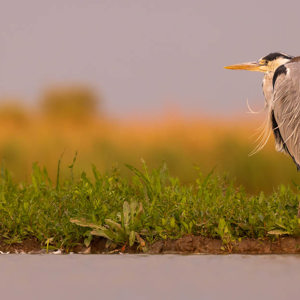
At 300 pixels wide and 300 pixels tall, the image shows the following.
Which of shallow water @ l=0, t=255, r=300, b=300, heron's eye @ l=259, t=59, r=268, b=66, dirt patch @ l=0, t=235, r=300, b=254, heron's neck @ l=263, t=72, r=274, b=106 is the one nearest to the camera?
shallow water @ l=0, t=255, r=300, b=300

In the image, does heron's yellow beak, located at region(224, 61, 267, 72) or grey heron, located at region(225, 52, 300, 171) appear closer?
grey heron, located at region(225, 52, 300, 171)

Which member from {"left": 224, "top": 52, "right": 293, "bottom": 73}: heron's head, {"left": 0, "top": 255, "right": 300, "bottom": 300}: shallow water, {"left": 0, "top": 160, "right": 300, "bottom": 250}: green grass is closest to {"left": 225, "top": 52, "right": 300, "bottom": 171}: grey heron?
{"left": 224, "top": 52, "right": 293, "bottom": 73}: heron's head

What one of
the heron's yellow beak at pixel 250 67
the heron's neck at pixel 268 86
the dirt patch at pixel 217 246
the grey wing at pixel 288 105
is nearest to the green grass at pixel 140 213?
the dirt patch at pixel 217 246

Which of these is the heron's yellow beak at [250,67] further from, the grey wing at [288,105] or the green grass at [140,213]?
the green grass at [140,213]

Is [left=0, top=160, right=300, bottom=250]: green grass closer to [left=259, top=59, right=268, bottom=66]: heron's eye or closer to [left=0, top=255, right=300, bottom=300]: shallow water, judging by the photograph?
[left=0, top=255, right=300, bottom=300]: shallow water

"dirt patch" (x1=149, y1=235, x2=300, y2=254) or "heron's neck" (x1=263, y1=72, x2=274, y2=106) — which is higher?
"heron's neck" (x1=263, y1=72, x2=274, y2=106)

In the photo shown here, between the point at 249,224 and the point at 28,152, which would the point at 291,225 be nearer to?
the point at 249,224

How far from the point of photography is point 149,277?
550 centimetres

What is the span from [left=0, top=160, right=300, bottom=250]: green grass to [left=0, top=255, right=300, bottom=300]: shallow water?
369 mm

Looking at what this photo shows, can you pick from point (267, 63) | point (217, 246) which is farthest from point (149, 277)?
point (267, 63)

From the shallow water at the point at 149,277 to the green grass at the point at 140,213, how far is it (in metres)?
0.37

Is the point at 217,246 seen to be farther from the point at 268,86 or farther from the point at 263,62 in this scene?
the point at 263,62

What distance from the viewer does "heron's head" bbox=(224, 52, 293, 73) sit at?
753 centimetres

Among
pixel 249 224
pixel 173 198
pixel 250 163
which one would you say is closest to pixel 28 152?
pixel 250 163
